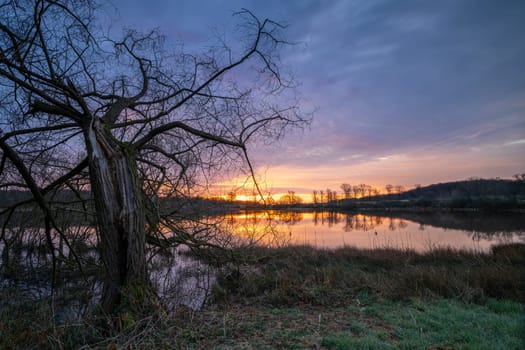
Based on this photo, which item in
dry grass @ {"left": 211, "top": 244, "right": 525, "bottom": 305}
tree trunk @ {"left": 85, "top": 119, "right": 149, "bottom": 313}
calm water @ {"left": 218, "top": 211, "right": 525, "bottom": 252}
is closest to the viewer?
tree trunk @ {"left": 85, "top": 119, "right": 149, "bottom": 313}

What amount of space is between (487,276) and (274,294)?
16.2 ft

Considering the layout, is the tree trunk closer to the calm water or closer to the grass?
the grass

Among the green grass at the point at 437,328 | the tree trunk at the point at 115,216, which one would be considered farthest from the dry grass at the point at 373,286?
the tree trunk at the point at 115,216

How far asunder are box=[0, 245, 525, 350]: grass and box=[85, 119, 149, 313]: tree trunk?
1.72ft

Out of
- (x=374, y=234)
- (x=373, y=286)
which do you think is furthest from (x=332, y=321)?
(x=374, y=234)

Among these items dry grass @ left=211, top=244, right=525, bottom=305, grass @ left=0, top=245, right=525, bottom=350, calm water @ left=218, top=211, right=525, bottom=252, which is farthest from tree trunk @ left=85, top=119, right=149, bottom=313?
dry grass @ left=211, top=244, right=525, bottom=305

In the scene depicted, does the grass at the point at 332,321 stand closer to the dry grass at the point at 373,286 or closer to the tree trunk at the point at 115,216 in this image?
the dry grass at the point at 373,286

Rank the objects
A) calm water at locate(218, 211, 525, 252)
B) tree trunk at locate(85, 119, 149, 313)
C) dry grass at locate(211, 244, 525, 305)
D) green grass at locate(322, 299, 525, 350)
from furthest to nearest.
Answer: calm water at locate(218, 211, 525, 252), dry grass at locate(211, 244, 525, 305), tree trunk at locate(85, 119, 149, 313), green grass at locate(322, 299, 525, 350)

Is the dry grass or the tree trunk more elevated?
the tree trunk

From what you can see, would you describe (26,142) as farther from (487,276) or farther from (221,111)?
(487,276)

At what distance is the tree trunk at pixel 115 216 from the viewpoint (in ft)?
10.4

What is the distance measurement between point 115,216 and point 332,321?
3.45 metres

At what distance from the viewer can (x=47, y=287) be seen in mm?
7723

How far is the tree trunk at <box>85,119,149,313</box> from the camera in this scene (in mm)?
3172
